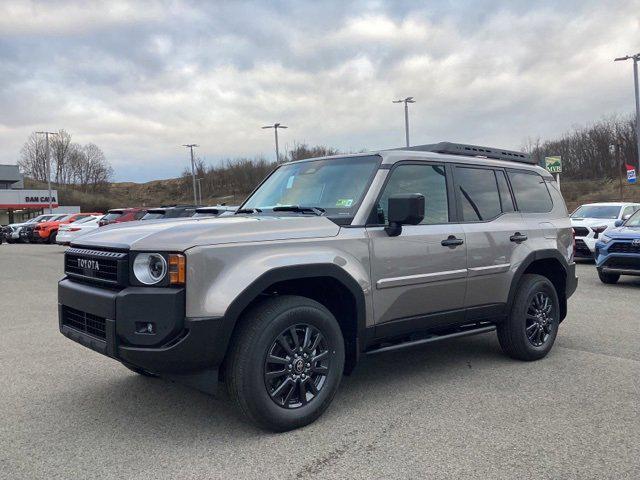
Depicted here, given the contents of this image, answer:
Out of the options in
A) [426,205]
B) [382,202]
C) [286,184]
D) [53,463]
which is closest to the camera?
[53,463]

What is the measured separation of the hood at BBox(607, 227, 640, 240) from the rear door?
5.77 meters

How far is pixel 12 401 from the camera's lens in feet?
15.1

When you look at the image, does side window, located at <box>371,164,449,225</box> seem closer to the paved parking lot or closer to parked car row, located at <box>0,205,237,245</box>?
the paved parking lot

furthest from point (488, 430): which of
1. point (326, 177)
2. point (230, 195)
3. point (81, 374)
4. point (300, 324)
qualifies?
point (230, 195)

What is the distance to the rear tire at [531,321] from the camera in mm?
5367

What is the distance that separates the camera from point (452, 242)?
187 inches

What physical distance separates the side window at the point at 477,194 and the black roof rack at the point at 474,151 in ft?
0.71

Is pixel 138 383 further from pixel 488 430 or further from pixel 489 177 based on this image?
pixel 489 177

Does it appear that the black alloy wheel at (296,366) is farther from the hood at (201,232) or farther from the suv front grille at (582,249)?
the suv front grille at (582,249)

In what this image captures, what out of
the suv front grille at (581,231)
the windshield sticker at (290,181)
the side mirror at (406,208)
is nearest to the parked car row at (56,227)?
the suv front grille at (581,231)

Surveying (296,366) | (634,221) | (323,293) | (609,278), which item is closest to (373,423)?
(296,366)

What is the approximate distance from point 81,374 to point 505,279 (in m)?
3.95

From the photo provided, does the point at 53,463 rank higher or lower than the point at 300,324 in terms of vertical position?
lower

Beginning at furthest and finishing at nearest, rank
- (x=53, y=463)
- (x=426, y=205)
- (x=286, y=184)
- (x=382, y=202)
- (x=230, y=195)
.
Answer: (x=230, y=195)
(x=286, y=184)
(x=426, y=205)
(x=382, y=202)
(x=53, y=463)
